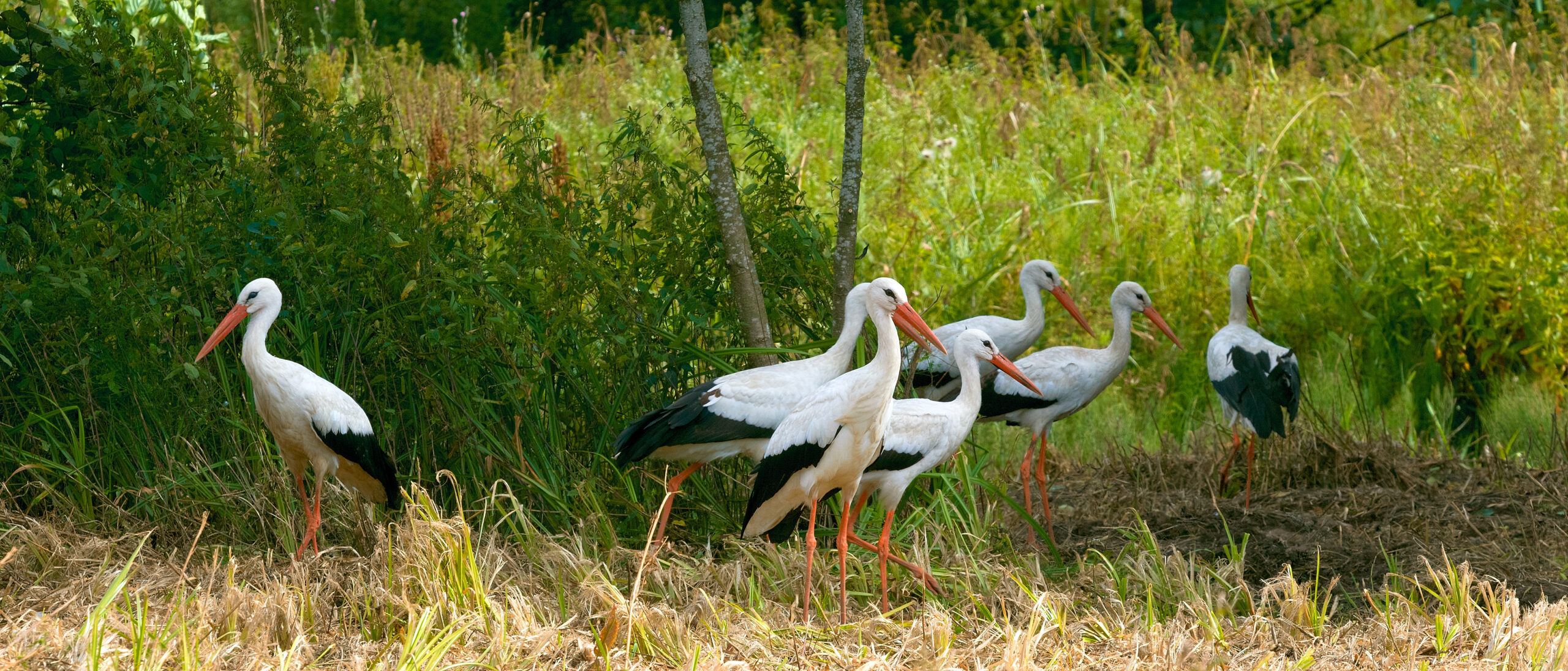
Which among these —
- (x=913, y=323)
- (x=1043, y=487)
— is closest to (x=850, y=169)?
(x=913, y=323)

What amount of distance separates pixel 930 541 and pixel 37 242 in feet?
10.1

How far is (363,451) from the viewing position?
3.91 meters

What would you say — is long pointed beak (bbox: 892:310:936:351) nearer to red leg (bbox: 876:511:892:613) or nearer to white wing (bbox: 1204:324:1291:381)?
red leg (bbox: 876:511:892:613)

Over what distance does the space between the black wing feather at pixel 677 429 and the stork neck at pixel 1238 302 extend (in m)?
2.87

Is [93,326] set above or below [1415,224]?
above

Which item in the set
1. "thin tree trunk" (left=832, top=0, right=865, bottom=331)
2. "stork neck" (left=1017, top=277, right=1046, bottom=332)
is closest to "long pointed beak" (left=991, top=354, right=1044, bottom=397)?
"thin tree trunk" (left=832, top=0, right=865, bottom=331)

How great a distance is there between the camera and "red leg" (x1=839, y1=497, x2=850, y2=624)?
3.56 meters

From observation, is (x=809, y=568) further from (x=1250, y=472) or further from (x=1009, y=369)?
(x=1250, y=472)

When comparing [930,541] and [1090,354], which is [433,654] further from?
[1090,354]

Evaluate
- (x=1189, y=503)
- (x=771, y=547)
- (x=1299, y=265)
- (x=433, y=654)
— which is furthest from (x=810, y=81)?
(x=433, y=654)

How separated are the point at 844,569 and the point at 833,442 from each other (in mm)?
346

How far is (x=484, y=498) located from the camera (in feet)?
12.5

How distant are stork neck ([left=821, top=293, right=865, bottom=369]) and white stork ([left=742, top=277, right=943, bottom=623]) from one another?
0.76 feet

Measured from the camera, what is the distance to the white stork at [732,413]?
3.80 meters
